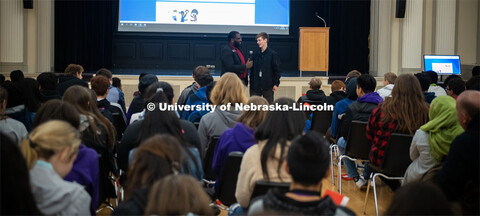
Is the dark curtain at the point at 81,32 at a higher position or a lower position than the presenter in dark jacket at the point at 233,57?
higher

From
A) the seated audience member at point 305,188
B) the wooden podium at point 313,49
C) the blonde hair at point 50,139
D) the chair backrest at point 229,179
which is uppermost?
the wooden podium at point 313,49

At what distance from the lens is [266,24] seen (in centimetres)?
1317

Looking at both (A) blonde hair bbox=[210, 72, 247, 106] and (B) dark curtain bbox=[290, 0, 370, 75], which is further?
(B) dark curtain bbox=[290, 0, 370, 75]

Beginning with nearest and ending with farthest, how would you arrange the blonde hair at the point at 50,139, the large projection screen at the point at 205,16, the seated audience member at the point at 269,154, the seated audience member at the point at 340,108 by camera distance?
the blonde hair at the point at 50,139 < the seated audience member at the point at 269,154 < the seated audience member at the point at 340,108 < the large projection screen at the point at 205,16

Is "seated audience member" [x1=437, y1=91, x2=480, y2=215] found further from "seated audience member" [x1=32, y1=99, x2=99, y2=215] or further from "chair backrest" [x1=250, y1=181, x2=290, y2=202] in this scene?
"seated audience member" [x1=32, y1=99, x2=99, y2=215]

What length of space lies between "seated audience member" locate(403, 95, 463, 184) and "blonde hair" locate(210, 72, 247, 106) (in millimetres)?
1391

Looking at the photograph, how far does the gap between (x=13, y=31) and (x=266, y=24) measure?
5377 mm

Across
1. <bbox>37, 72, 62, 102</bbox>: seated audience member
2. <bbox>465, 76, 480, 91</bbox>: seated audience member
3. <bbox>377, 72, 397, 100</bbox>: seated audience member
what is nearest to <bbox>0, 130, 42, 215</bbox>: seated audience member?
<bbox>465, 76, 480, 91</bbox>: seated audience member

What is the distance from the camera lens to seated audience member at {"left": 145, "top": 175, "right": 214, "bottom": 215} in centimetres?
197

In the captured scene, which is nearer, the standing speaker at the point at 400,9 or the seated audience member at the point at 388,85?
the seated audience member at the point at 388,85

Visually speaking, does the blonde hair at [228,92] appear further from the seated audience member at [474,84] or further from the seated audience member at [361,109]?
the seated audience member at [474,84]

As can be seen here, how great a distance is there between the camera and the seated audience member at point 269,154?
9.76ft

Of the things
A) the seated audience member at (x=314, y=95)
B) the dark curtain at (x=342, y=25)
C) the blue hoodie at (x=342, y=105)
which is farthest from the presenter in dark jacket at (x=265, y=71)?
Result: the dark curtain at (x=342, y=25)

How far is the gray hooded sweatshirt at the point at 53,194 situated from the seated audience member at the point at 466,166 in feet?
6.19
